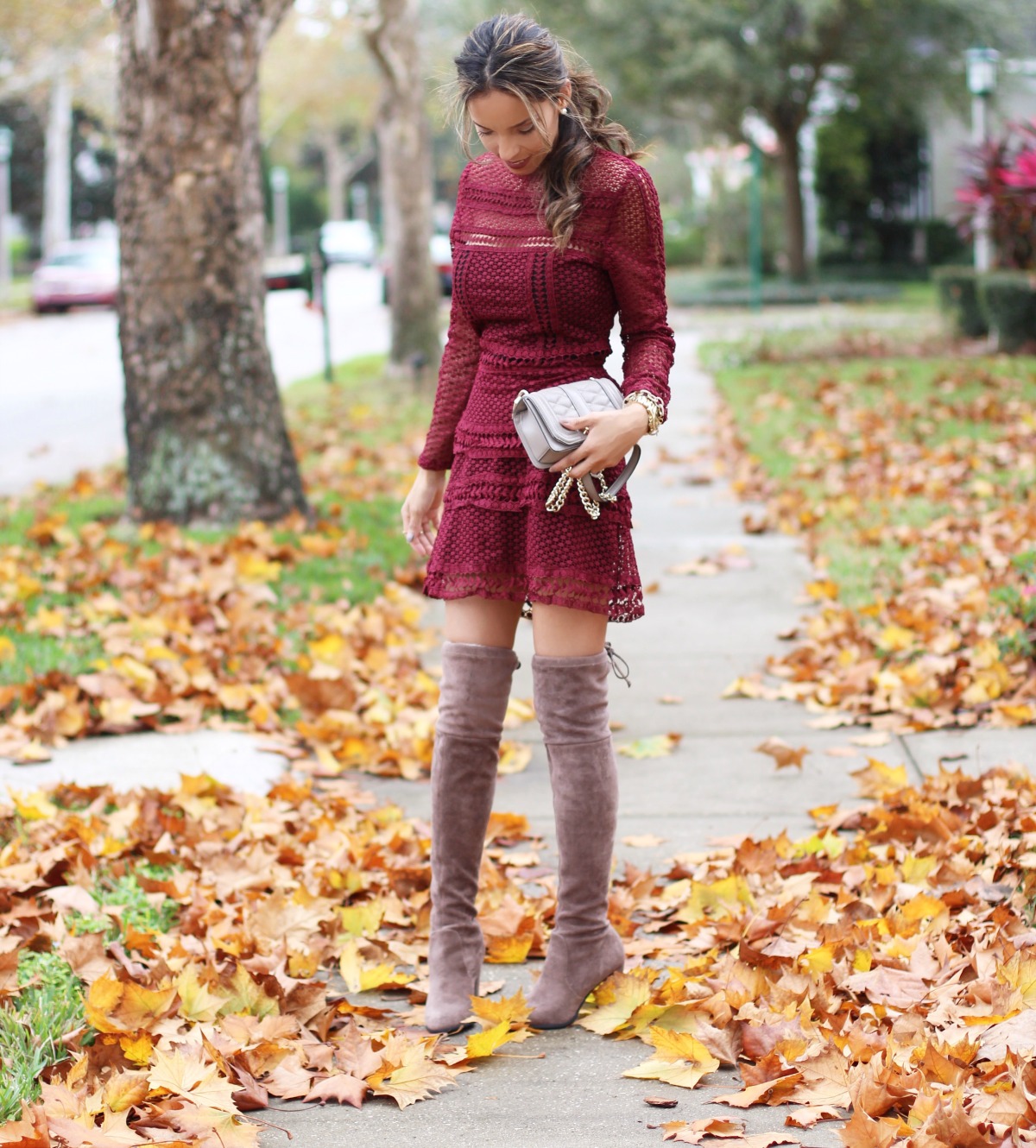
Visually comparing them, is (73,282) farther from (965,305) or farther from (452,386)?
(452,386)

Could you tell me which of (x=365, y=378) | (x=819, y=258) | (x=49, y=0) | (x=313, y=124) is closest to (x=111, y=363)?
(x=365, y=378)

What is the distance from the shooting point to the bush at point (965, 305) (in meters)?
16.6

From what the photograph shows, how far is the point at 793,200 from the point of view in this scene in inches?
1125

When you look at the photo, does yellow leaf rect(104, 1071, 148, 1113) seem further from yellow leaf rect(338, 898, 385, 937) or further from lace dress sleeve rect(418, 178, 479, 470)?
lace dress sleeve rect(418, 178, 479, 470)

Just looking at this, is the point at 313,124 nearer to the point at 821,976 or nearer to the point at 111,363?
the point at 111,363

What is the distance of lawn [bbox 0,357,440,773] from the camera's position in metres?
4.81

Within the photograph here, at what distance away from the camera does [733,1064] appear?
2.75m

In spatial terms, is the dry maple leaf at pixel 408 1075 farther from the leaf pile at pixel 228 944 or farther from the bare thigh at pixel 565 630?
the bare thigh at pixel 565 630

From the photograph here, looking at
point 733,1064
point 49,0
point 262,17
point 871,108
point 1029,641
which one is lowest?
point 733,1064

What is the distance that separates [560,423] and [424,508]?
53 centimetres

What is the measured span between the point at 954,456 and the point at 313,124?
6023cm

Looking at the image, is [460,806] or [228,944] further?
[228,944]

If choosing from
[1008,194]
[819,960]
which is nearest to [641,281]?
[819,960]

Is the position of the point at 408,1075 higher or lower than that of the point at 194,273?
lower
